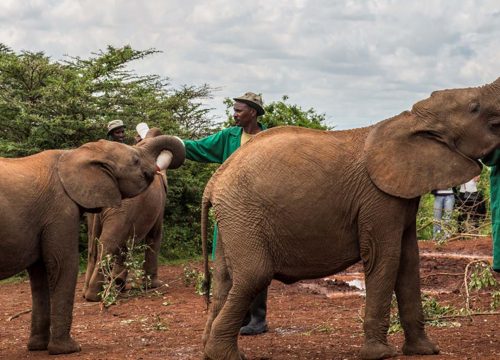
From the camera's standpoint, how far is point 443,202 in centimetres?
1678

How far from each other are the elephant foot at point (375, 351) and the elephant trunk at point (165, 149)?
106 inches

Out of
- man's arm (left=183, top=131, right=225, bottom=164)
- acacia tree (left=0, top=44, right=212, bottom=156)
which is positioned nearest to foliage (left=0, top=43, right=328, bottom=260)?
acacia tree (left=0, top=44, right=212, bottom=156)

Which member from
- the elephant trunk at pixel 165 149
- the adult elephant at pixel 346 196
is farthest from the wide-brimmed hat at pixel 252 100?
the adult elephant at pixel 346 196

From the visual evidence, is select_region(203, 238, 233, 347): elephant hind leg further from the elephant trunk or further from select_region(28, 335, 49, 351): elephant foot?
select_region(28, 335, 49, 351): elephant foot

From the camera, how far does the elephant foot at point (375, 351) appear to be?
787cm

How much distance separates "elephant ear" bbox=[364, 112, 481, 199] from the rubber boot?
2434 mm

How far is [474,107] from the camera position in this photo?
768 centimetres

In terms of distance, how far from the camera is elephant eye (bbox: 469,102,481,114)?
768 centimetres

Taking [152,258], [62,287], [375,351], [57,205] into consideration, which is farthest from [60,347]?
[152,258]

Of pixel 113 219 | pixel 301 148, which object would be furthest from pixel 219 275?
pixel 113 219

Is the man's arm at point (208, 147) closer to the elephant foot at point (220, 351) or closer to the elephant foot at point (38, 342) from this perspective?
the elephant foot at point (38, 342)

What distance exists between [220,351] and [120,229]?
5.08 metres

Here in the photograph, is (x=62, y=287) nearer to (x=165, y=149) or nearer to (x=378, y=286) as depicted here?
(x=165, y=149)

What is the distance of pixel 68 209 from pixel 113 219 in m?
3.77
